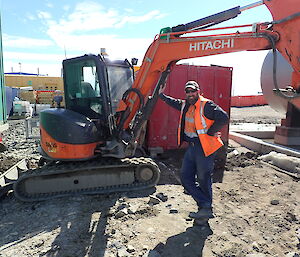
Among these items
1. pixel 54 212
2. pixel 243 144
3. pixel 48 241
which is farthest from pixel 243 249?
pixel 243 144

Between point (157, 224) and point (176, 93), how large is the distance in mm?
4143

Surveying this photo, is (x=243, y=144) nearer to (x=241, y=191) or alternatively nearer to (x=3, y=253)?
(x=241, y=191)

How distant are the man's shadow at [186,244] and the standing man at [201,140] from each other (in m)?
0.19

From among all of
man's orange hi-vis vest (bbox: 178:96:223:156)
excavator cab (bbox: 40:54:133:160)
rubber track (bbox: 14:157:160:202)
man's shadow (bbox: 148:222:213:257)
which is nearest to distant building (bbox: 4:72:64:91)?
excavator cab (bbox: 40:54:133:160)

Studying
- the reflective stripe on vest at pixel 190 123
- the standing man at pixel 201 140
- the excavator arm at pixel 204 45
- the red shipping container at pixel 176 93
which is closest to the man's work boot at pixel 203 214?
the standing man at pixel 201 140

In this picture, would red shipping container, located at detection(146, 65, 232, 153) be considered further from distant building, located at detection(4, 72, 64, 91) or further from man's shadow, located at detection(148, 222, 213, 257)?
distant building, located at detection(4, 72, 64, 91)

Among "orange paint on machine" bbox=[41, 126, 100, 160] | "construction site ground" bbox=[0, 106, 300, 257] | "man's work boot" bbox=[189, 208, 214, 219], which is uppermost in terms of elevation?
"orange paint on machine" bbox=[41, 126, 100, 160]

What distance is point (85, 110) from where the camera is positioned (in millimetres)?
4945

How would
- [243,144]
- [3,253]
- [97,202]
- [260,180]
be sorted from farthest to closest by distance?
[243,144]
[260,180]
[97,202]
[3,253]

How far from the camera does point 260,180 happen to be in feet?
Result: 18.4

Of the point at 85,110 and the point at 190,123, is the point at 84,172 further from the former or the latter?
the point at 190,123

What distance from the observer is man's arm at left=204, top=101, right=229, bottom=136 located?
11.4 ft

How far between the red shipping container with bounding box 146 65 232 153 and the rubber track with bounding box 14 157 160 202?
6.79 ft

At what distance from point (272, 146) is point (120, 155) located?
15.7 ft
